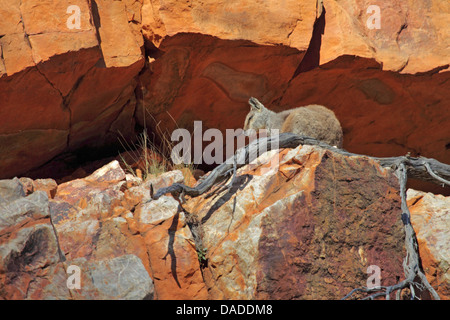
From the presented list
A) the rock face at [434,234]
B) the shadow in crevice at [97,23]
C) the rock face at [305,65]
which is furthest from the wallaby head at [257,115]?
the rock face at [434,234]

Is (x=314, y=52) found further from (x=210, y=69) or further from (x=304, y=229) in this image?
(x=304, y=229)

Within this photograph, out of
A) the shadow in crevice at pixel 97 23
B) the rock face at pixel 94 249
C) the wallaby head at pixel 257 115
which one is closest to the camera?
the rock face at pixel 94 249

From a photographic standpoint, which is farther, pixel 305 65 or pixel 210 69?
pixel 305 65

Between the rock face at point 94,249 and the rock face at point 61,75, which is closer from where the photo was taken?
the rock face at point 94,249

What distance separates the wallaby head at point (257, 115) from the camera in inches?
303

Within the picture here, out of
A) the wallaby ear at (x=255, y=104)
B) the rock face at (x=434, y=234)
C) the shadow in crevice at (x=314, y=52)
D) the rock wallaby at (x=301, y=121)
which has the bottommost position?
the rock face at (x=434, y=234)

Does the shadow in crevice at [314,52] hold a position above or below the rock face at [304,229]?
above

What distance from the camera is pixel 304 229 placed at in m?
5.07

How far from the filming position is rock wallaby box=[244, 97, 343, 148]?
718 centimetres

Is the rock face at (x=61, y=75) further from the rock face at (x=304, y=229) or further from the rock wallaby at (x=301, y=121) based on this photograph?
the rock face at (x=304, y=229)

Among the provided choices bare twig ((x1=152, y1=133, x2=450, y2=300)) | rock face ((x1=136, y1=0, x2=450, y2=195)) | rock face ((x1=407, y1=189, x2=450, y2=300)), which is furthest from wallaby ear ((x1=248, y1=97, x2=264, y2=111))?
rock face ((x1=407, y1=189, x2=450, y2=300))

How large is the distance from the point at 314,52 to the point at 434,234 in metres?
3.53

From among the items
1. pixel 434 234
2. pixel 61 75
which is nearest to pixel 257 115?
pixel 61 75

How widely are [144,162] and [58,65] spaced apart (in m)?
2.06
